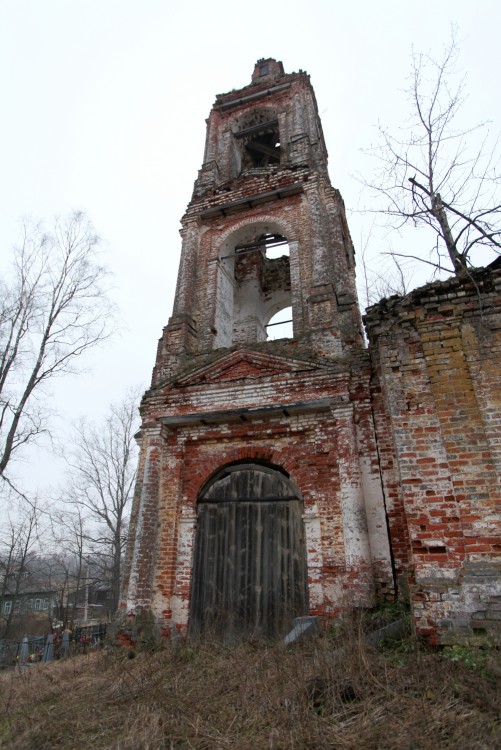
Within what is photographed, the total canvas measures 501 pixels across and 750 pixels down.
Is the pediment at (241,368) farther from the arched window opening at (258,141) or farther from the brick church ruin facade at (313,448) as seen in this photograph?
the arched window opening at (258,141)

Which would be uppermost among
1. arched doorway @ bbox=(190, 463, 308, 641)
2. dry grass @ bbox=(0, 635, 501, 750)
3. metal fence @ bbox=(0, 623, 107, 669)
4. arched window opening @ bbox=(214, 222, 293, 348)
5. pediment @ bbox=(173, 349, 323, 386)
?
arched window opening @ bbox=(214, 222, 293, 348)

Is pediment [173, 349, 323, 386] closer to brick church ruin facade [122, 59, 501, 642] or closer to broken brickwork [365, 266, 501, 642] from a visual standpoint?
brick church ruin facade [122, 59, 501, 642]

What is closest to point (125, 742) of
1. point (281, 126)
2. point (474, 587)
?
point (474, 587)

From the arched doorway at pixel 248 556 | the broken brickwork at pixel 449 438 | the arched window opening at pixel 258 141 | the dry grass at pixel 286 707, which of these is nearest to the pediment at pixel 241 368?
the arched doorway at pixel 248 556

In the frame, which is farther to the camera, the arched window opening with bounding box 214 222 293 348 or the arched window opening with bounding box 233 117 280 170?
the arched window opening with bounding box 233 117 280 170

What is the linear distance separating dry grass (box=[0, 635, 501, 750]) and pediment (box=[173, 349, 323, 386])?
4175 mm

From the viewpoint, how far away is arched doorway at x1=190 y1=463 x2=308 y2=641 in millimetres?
6164

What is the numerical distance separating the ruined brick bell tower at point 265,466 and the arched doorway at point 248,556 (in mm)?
17

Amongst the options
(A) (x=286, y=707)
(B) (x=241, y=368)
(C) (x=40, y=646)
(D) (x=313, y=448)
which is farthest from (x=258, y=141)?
(C) (x=40, y=646)

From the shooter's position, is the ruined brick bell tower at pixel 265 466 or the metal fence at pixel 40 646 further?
the metal fence at pixel 40 646

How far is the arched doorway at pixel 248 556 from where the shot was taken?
6164mm

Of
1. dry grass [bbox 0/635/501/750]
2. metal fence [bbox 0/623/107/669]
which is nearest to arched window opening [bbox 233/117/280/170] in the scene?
dry grass [bbox 0/635/501/750]

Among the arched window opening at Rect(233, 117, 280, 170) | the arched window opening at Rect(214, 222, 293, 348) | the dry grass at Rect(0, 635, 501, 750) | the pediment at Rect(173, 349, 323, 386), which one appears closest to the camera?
the dry grass at Rect(0, 635, 501, 750)

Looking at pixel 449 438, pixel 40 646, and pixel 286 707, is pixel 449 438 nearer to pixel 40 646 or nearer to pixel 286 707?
pixel 286 707
